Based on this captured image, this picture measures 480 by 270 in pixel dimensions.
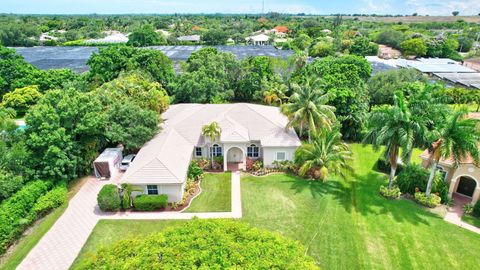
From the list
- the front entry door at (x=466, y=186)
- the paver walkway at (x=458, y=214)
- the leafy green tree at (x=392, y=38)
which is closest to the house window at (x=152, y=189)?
the paver walkway at (x=458, y=214)

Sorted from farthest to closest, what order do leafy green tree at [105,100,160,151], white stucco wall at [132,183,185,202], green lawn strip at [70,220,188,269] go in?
leafy green tree at [105,100,160,151] → white stucco wall at [132,183,185,202] → green lawn strip at [70,220,188,269]

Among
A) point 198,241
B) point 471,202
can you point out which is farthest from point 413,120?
point 198,241

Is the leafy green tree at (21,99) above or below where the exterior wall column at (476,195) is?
above

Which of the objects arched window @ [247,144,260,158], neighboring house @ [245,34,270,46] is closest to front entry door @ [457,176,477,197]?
arched window @ [247,144,260,158]

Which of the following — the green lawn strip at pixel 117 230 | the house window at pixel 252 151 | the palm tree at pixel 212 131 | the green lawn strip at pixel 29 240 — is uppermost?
the palm tree at pixel 212 131

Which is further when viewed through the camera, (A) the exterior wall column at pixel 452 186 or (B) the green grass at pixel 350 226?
(A) the exterior wall column at pixel 452 186

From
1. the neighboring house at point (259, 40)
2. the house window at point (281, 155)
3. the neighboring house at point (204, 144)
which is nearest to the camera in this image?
the neighboring house at point (204, 144)

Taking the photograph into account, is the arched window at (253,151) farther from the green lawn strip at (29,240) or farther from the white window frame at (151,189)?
the green lawn strip at (29,240)

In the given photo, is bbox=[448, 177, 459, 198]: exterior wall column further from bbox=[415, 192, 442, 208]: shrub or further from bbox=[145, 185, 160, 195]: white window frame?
bbox=[145, 185, 160, 195]: white window frame
